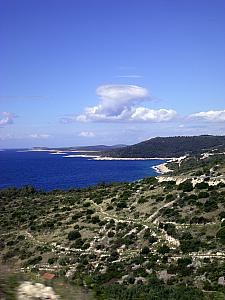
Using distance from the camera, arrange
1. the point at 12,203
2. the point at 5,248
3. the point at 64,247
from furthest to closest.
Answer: the point at 12,203, the point at 5,248, the point at 64,247

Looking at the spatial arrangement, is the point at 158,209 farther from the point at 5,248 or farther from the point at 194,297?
the point at 194,297

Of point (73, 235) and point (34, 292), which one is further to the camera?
point (73, 235)

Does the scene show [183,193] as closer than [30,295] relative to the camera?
No

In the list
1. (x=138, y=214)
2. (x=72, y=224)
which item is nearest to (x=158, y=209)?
(x=138, y=214)

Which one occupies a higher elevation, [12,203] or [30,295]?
[30,295]

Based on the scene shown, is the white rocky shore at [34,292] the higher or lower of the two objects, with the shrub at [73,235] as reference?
higher

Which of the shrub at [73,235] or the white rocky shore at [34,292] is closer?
the white rocky shore at [34,292]

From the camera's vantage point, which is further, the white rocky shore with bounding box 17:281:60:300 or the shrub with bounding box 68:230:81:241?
the shrub with bounding box 68:230:81:241

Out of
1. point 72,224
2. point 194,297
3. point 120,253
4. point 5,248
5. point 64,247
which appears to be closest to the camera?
point 194,297

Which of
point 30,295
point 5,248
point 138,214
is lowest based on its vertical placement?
point 5,248

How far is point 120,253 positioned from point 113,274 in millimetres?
5972

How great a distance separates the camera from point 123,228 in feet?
141

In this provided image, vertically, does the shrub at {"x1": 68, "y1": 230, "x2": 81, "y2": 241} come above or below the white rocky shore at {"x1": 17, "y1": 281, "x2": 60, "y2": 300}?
below

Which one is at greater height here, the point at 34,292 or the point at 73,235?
the point at 34,292
